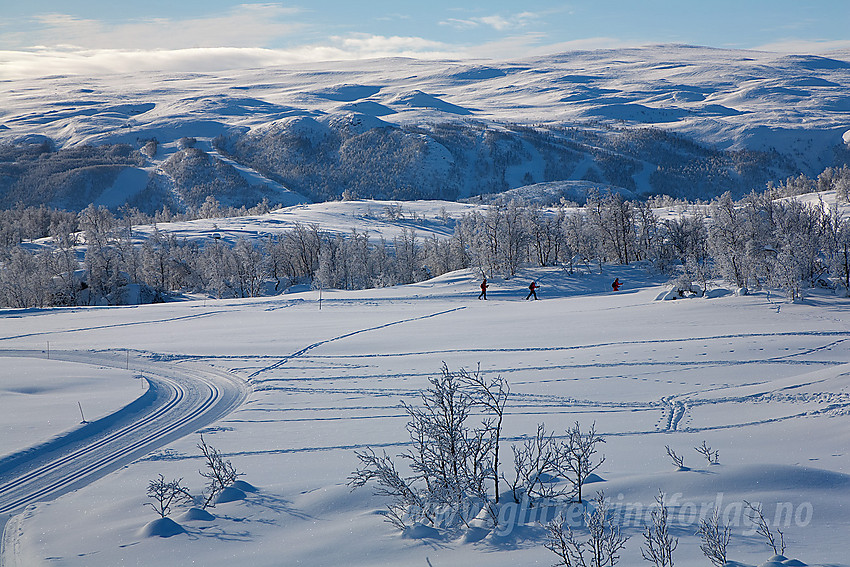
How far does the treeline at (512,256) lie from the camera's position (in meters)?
31.5

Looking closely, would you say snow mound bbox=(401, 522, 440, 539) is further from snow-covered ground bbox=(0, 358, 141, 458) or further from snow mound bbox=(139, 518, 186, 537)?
snow-covered ground bbox=(0, 358, 141, 458)

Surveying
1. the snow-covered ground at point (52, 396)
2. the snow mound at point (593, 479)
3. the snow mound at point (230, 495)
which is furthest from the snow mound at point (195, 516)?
the snow-covered ground at point (52, 396)

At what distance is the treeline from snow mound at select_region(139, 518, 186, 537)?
2656cm

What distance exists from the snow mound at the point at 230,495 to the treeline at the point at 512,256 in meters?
25.5

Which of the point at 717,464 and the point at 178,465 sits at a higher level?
the point at 717,464

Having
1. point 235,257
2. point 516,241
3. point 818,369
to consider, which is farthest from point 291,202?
point 818,369

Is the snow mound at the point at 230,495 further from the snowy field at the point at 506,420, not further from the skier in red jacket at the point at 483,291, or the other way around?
the skier in red jacket at the point at 483,291

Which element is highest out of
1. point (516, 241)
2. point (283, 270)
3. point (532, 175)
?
point (532, 175)

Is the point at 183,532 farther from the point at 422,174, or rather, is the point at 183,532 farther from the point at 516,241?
the point at 422,174

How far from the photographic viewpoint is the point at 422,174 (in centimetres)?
19038

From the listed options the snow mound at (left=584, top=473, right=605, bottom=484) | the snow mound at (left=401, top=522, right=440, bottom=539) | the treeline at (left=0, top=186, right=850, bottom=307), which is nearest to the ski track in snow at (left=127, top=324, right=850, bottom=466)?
the snow mound at (left=584, top=473, right=605, bottom=484)

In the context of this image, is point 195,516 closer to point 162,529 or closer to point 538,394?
point 162,529

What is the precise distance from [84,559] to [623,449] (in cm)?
778

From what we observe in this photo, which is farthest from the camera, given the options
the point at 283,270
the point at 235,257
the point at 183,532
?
the point at 283,270
